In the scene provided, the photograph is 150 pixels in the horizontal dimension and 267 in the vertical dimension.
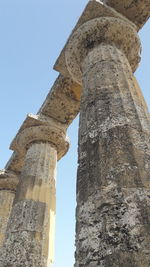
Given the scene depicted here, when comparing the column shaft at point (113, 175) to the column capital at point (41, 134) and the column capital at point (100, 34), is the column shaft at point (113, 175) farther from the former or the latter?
the column capital at point (41, 134)

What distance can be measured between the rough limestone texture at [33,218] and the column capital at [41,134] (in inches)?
32.6

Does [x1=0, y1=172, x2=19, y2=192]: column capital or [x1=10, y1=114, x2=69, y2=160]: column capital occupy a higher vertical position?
[x1=10, y1=114, x2=69, y2=160]: column capital

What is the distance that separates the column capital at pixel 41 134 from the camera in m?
11.1

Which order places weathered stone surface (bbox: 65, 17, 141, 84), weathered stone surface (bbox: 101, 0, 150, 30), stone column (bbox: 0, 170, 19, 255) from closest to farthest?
weathered stone surface (bbox: 65, 17, 141, 84) < weathered stone surface (bbox: 101, 0, 150, 30) < stone column (bbox: 0, 170, 19, 255)

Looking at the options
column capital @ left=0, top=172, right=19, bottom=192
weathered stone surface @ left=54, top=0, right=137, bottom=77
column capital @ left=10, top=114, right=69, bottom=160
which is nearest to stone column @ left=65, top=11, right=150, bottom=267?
weathered stone surface @ left=54, top=0, right=137, bottom=77

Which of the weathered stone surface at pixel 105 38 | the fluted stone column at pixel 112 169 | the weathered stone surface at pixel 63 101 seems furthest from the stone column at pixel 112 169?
the weathered stone surface at pixel 63 101

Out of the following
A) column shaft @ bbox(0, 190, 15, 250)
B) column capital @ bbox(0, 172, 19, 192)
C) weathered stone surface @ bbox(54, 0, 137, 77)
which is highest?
weathered stone surface @ bbox(54, 0, 137, 77)

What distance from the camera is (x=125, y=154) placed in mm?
4000

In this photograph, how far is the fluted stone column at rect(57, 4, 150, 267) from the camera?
309 centimetres

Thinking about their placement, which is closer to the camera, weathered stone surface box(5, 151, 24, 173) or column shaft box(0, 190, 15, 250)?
column shaft box(0, 190, 15, 250)

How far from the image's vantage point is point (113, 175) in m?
3.79

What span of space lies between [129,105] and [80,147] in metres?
1.21

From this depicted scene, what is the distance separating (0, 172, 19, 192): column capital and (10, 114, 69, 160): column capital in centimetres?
244

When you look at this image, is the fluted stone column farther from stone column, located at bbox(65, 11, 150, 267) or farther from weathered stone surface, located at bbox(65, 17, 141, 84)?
weathered stone surface, located at bbox(65, 17, 141, 84)
